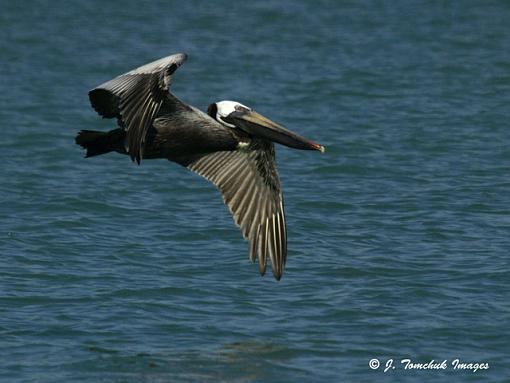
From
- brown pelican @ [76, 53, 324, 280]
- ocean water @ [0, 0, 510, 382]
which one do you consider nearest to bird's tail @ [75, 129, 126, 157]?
brown pelican @ [76, 53, 324, 280]

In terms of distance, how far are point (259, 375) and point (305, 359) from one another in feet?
1.11

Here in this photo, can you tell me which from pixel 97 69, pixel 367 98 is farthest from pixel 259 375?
pixel 97 69

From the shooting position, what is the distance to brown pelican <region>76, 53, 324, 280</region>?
7414 mm

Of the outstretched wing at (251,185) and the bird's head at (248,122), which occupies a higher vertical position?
the bird's head at (248,122)

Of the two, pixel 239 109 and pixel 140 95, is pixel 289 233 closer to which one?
pixel 239 109

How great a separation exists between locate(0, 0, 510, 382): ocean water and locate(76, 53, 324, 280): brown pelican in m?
0.45

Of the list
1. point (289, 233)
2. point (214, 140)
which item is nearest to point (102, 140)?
point (214, 140)

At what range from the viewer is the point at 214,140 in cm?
829

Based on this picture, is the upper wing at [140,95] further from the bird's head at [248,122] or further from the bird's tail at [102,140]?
the bird's head at [248,122]

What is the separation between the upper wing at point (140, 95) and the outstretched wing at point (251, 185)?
3.67 ft

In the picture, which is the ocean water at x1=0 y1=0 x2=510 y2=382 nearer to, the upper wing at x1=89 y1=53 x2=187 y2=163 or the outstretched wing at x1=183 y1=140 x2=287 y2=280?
the outstretched wing at x1=183 y1=140 x2=287 y2=280

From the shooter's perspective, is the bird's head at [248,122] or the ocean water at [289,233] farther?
the bird's head at [248,122]

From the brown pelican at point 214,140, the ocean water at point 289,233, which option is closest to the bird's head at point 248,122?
the brown pelican at point 214,140

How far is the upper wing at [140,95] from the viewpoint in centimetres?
723
